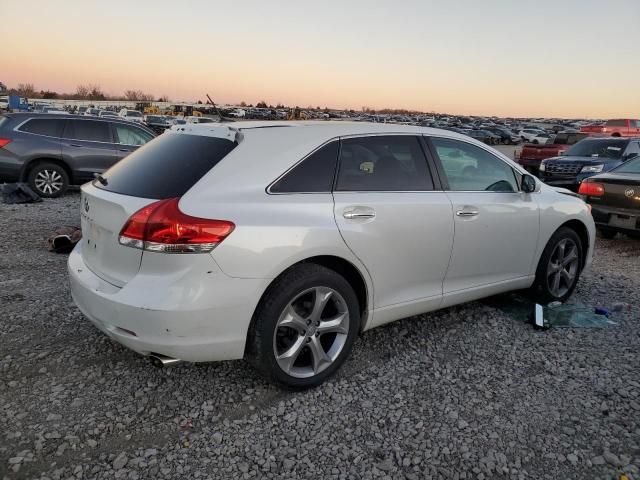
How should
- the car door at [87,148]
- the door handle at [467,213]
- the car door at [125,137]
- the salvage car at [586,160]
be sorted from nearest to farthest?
the door handle at [467,213] → the car door at [87,148] → the car door at [125,137] → the salvage car at [586,160]

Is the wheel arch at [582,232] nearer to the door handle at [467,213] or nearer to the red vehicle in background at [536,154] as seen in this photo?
the door handle at [467,213]

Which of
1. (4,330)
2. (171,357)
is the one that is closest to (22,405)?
(171,357)

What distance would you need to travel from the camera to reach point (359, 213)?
3209 millimetres

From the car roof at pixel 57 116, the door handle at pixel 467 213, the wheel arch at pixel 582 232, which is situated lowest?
the wheel arch at pixel 582 232

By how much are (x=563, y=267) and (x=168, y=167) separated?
12.3ft

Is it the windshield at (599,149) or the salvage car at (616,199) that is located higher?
the windshield at (599,149)

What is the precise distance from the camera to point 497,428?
9.39 ft

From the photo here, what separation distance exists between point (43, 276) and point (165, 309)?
3.28 metres

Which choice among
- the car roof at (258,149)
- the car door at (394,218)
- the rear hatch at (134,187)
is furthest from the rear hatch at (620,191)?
the rear hatch at (134,187)

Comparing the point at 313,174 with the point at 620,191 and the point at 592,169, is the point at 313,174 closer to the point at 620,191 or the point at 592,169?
the point at 620,191

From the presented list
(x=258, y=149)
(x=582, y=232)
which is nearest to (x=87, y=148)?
(x=258, y=149)

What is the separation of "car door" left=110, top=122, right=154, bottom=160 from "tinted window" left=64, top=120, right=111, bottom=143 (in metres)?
0.16

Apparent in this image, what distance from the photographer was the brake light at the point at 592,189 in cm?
758

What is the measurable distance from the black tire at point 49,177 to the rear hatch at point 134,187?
7.65m
